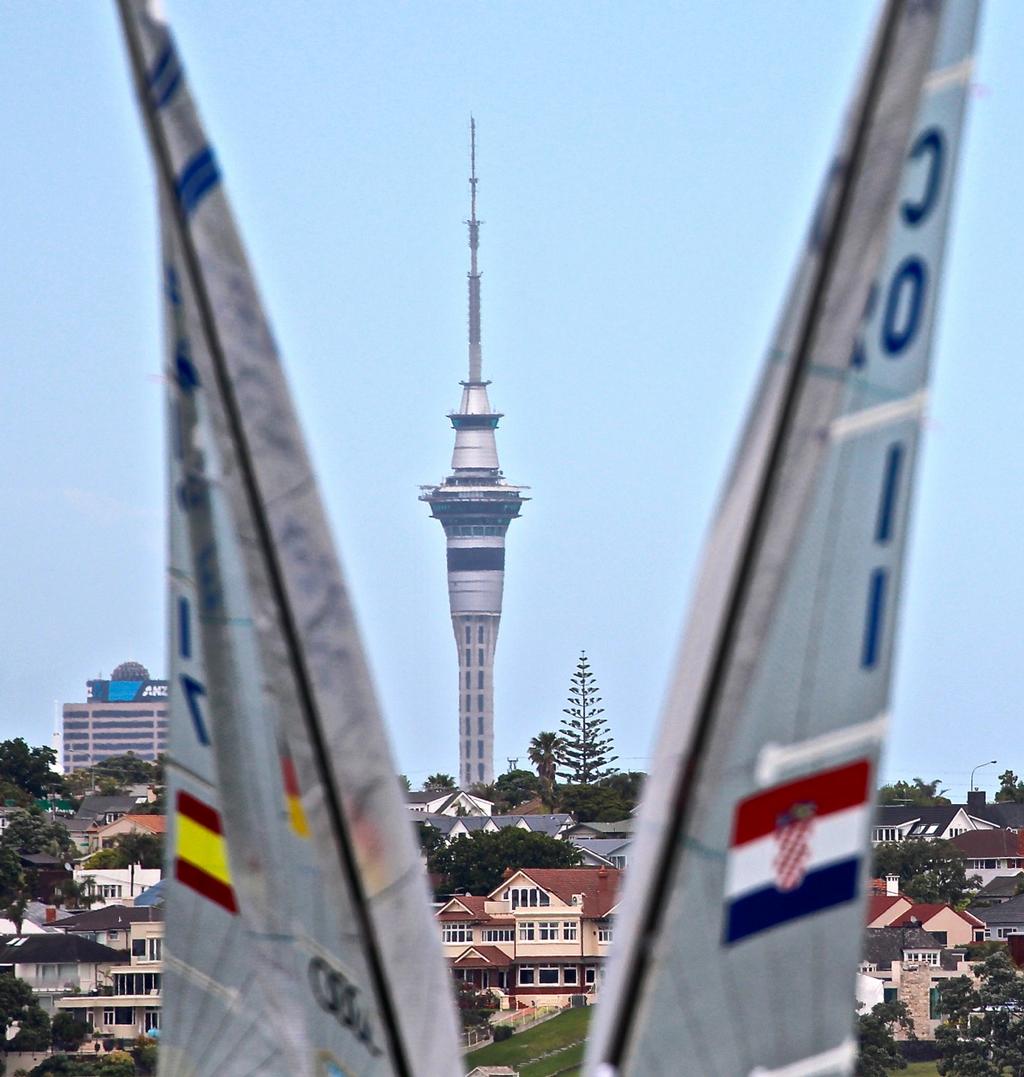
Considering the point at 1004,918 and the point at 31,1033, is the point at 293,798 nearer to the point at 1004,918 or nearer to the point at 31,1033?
the point at 31,1033

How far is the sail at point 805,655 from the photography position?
549 centimetres

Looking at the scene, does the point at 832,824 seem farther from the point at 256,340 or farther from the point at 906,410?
the point at 256,340

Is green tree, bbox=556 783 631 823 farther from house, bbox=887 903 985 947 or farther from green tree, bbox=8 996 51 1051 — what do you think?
green tree, bbox=8 996 51 1051

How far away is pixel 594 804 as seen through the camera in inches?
4798

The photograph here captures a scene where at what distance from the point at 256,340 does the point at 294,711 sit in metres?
0.87

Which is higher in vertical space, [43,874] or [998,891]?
[43,874]

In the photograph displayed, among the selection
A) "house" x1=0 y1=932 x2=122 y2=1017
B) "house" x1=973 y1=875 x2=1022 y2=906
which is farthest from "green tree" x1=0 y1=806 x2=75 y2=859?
"house" x1=973 y1=875 x2=1022 y2=906

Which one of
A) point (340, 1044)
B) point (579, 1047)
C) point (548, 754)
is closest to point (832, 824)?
point (340, 1044)

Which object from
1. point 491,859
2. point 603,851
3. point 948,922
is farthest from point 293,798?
point 603,851

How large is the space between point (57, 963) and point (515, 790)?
66.4 meters

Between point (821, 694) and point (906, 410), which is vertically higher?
point (906, 410)

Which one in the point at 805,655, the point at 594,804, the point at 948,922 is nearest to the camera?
the point at 805,655

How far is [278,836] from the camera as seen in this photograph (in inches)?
259

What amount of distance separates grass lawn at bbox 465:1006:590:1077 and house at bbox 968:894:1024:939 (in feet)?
61.5
